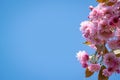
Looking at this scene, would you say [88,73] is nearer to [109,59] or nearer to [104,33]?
[109,59]

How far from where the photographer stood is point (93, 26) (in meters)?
2.01

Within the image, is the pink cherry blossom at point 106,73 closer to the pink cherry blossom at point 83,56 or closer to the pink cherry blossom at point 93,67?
the pink cherry blossom at point 93,67

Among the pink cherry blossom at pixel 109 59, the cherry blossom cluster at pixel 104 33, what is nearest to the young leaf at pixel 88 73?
the cherry blossom cluster at pixel 104 33

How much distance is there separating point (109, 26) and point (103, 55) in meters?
0.32

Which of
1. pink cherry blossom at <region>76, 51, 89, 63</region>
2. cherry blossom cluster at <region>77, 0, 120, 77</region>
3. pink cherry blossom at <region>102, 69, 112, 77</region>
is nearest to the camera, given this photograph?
cherry blossom cluster at <region>77, 0, 120, 77</region>

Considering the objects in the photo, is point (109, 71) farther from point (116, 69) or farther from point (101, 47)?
point (101, 47)

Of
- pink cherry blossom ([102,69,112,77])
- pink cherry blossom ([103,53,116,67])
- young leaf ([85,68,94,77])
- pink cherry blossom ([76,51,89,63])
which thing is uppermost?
pink cherry blossom ([76,51,89,63])

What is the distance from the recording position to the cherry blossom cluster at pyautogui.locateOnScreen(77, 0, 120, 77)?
1.98 metres

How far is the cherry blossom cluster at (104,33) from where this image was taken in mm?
1982

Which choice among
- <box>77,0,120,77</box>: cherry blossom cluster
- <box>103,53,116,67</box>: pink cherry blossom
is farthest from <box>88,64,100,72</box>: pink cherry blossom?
<box>103,53,116,67</box>: pink cherry blossom

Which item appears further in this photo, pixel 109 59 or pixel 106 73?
pixel 106 73

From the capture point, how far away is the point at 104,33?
1992mm

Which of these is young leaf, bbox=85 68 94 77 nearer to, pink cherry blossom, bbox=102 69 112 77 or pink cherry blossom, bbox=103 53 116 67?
pink cherry blossom, bbox=102 69 112 77

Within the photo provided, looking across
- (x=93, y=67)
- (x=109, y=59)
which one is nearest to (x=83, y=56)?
(x=93, y=67)
